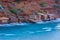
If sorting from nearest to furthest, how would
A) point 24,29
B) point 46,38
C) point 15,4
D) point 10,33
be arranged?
point 46,38
point 10,33
point 24,29
point 15,4

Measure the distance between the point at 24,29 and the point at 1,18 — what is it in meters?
2.09

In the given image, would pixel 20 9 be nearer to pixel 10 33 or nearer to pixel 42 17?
pixel 42 17

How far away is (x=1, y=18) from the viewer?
1130 cm

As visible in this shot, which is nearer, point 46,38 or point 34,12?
point 46,38

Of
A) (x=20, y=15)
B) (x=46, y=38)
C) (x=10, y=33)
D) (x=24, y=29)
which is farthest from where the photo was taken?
(x=20, y=15)

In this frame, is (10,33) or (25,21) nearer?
(10,33)

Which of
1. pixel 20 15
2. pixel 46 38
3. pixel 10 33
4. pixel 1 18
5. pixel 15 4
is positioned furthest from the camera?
pixel 15 4

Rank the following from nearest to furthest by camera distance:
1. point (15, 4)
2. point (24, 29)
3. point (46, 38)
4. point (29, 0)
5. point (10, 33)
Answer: point (46, 38) < point (10, 33) < point (24, 29) < point (15, 4) < point (29, 0)

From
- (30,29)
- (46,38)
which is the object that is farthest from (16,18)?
(46,38)

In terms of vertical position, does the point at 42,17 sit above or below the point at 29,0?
below

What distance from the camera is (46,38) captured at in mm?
8172

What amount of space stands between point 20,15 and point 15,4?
152 cm

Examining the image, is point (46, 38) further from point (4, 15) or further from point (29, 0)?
point (29, 0)

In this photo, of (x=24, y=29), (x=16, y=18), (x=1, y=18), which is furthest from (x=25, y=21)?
(x=24, y=29)
